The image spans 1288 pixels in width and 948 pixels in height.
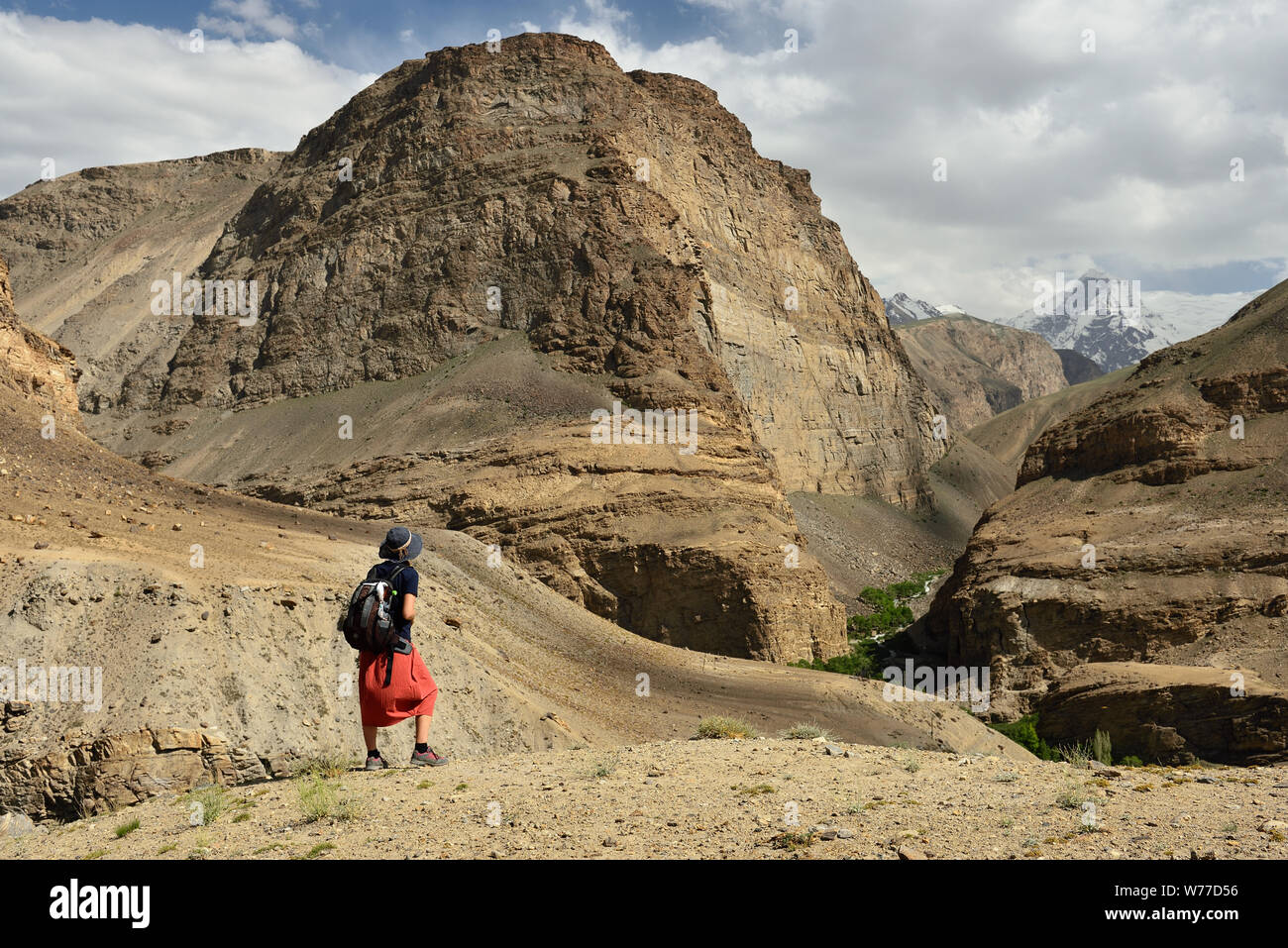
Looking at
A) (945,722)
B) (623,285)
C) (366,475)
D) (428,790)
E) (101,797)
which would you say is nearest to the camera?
(428,790)

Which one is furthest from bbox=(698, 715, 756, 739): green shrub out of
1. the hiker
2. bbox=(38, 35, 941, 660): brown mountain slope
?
bbox=(38, 35, 941, 660): brown mountain slope

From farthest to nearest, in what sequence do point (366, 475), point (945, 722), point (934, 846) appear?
point (366, 475), point (945, 722), point (934, 846)

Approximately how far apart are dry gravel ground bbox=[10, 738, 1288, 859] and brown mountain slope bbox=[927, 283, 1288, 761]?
20.4 metres

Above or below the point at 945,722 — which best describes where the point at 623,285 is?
above

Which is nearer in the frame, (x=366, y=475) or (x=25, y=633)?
(x=25, y=633)

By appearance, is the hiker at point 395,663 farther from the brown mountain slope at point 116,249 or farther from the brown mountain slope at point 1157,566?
the brown mountain slope at point 116,249

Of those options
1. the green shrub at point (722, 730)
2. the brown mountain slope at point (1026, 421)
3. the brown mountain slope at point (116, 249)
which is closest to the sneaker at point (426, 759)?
the green shrub at point (722, 730)

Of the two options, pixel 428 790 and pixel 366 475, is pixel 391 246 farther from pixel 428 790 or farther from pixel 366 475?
pixel 428 790

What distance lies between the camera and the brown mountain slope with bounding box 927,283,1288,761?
28.3 m

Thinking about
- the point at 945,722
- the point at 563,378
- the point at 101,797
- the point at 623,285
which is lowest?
the point at 945,722

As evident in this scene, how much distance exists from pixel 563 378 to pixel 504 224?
465 inches

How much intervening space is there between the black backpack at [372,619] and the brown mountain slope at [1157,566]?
81.7 feet

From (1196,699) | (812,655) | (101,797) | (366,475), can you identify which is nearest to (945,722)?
(1196,699)

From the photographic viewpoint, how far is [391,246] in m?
56.2
